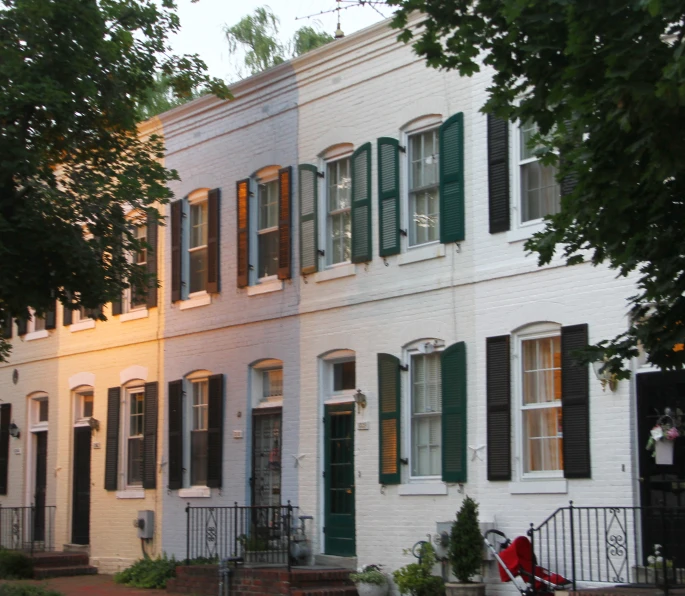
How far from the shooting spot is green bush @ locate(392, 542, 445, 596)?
15141 millimetres

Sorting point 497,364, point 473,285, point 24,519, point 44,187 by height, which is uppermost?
point 44,187

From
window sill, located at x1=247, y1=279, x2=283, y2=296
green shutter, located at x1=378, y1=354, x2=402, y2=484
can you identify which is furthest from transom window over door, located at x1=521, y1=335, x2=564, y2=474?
window sill, located at x1=247, y1=279, x2=283, y2=296

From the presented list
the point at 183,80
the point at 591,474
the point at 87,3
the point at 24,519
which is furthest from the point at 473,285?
the point at 24,519

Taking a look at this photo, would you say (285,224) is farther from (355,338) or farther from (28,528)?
(28,528)

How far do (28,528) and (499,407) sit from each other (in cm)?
1292

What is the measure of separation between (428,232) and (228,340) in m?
4.80

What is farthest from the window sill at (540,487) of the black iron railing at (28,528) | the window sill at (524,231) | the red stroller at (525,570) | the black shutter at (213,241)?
the black iron railing at (28,528)

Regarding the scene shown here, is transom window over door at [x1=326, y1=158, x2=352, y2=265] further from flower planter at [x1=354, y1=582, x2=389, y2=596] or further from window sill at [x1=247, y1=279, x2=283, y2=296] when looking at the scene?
flower planter at [x1=354, y1=582, x2=389, y2=596]

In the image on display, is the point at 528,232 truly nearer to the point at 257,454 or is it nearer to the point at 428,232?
the point at 428,232

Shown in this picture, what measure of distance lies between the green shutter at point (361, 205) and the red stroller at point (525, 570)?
5052mm

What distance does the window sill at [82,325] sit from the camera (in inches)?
943

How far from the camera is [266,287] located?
19.4m

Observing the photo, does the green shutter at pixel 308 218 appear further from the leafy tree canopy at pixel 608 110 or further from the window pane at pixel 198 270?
the leafy tree canopy at pixel 608 110

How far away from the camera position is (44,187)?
15.4 meters
